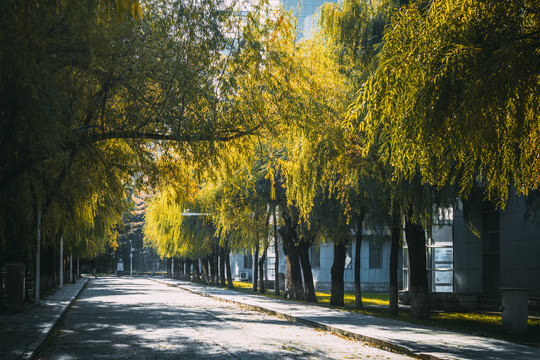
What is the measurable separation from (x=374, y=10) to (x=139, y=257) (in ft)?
410

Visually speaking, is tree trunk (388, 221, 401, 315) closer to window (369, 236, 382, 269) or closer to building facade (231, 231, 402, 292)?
building facade (231, 231, 402, 292)

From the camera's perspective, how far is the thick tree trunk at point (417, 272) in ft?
68.4

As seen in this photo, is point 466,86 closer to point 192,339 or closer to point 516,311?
point 192,339

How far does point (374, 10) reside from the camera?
19.2m

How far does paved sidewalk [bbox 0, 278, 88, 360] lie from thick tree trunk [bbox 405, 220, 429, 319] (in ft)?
35.6

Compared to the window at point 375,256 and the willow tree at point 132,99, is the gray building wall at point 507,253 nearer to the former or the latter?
the willow tree at point 132,99

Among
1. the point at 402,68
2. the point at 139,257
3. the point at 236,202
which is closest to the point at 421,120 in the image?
the point at 402,68

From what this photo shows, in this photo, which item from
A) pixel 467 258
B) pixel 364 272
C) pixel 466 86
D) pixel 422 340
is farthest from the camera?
pixel 364 272

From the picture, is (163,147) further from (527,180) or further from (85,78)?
(527,180)

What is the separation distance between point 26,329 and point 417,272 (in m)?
11.7

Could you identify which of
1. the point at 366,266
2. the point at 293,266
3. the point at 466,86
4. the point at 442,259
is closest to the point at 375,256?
the point at 366,266

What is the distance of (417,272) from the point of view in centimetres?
2088

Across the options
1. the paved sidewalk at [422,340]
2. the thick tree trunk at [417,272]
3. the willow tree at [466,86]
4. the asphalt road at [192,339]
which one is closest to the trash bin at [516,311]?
the paved sidewalk at [422,340]

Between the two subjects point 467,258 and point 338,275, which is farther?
point 467,258
